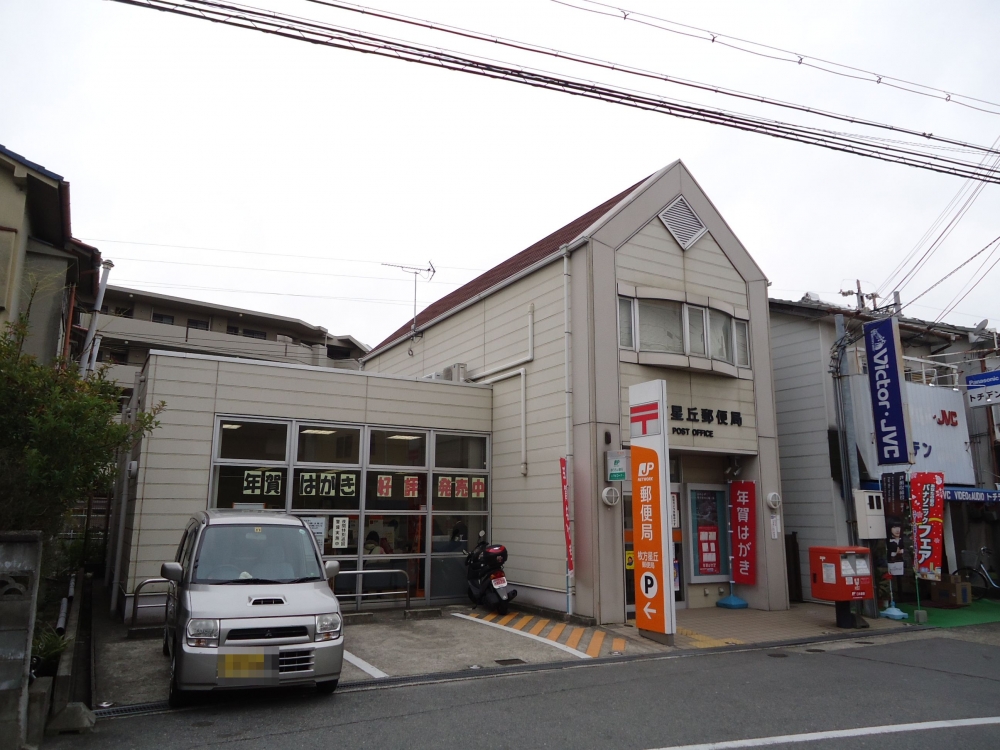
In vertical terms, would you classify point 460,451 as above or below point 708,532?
above

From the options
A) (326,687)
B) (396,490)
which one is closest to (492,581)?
(396,490)

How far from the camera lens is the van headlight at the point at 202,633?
20.2 feet

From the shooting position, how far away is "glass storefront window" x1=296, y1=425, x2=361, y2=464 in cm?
1215

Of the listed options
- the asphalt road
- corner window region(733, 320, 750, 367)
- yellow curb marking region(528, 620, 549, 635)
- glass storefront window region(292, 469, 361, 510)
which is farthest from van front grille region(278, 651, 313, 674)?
corner window region(733, 320, 750, 367)

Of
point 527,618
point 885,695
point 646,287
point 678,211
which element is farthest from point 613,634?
point 678,211

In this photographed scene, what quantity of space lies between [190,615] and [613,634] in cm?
640

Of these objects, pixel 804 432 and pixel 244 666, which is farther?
pixel 804 432

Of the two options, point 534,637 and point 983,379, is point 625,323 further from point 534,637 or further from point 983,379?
point 983,379

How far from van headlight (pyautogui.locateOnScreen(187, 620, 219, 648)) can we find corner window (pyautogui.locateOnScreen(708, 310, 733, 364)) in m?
10.4

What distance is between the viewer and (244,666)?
6207 mm

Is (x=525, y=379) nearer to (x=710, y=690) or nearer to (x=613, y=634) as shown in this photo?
(x=613, y=634)

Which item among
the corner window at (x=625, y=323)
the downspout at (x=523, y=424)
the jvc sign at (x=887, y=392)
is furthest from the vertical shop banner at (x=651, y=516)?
the jvc sign at (x=887, y=392)

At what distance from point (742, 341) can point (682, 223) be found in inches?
108

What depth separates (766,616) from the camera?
12461 millimetres
